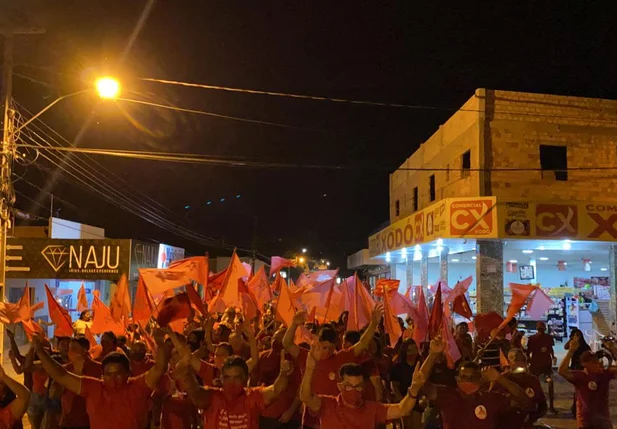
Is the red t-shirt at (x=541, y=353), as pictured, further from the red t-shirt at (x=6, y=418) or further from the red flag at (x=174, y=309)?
the red t-shirt at (x=6, y=418)

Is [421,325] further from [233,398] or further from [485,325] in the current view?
[233,398]

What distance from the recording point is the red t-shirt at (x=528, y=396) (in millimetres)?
5312

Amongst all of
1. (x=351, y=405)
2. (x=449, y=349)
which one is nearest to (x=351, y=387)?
(x=351, y=405)

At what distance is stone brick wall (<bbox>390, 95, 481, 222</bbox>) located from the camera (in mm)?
17766

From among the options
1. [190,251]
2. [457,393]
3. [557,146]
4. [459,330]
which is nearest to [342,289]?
[459,330]

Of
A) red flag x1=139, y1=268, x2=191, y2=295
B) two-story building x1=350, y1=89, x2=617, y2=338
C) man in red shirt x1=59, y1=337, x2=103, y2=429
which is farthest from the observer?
two-story building x1=350, y1=89, x2=617, y2=338

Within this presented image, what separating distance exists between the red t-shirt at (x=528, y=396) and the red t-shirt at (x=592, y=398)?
64 cm

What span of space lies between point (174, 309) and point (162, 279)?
2.41 m

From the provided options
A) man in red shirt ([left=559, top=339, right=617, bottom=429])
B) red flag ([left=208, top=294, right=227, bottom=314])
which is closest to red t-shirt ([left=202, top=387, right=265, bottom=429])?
man in red shirt ([left=559, top=339, right=617, bottom=429])

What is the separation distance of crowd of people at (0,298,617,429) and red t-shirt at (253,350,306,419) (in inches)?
0.5

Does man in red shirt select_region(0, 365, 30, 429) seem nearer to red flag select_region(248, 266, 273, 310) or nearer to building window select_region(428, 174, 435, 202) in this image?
red flag select_region(248, 266, 273, 310)

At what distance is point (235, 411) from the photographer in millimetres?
4242

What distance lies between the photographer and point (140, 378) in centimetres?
455

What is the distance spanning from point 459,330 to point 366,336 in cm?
415
